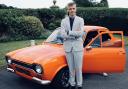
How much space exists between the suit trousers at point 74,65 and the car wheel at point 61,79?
0.20 m

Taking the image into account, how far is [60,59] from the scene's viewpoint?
7.70 m

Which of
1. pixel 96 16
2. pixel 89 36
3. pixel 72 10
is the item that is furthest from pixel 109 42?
pixel 96 16

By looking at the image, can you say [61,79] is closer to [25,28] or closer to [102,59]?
[102,59]

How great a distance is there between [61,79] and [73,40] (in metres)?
0.99

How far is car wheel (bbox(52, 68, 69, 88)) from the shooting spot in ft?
24.8

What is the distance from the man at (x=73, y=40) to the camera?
7.34m

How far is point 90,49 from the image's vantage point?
8156 millimetres

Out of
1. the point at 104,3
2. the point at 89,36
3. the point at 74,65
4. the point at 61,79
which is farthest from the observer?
the point at 104,3

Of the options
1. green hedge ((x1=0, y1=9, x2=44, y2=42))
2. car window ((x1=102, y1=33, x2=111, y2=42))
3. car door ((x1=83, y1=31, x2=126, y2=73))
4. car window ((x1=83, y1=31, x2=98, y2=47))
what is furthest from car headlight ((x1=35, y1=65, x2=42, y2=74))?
green hedge ((x1=0, y1=9, x2=44, y2=42))

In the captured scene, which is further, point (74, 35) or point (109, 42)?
point (109, 42)

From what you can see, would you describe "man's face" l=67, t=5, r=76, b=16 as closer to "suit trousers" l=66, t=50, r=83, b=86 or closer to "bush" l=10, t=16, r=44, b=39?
"suit trousers" l=66, t=50, r=83, b=86

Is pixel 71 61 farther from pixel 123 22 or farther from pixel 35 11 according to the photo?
pixel 123 22

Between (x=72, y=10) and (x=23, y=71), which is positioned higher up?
(x=72, y=10)

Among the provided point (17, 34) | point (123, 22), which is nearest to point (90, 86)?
point (17, 34)
